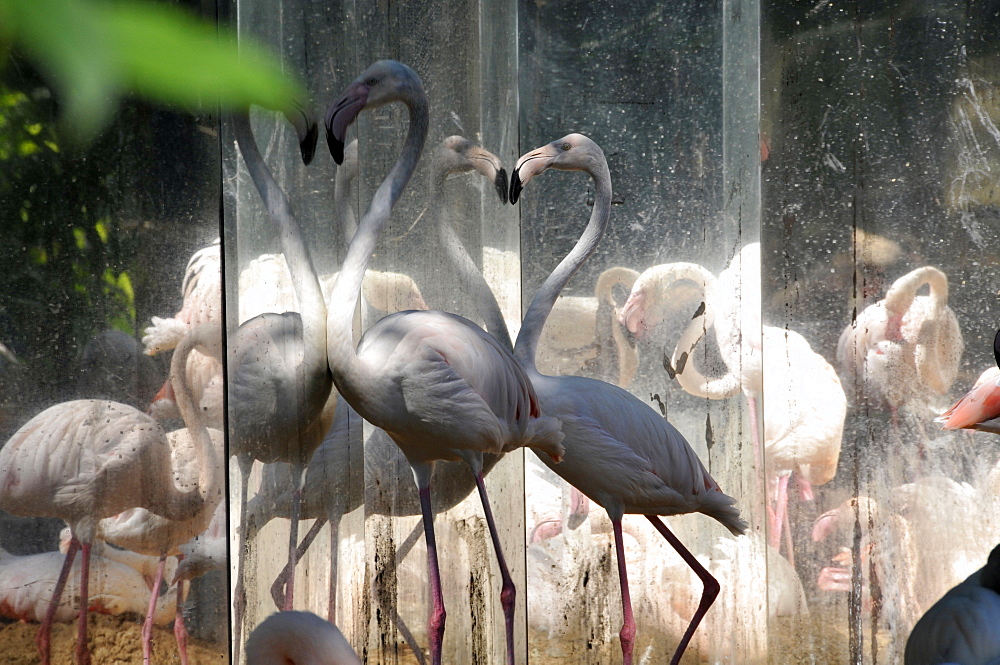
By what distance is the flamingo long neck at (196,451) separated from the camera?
6.28ft

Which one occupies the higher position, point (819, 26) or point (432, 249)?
point (819, 26)

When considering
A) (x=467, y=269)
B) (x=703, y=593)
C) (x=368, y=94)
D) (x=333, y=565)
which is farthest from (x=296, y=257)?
(x=703, y=593)

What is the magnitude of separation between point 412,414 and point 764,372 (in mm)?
1489

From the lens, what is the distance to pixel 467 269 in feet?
8.43

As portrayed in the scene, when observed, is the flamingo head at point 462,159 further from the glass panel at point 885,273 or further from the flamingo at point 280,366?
the glass panel at point 885,273

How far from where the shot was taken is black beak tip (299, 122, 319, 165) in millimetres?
2148

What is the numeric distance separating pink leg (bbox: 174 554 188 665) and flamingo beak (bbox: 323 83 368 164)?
37.5 inches

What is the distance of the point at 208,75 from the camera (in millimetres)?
383

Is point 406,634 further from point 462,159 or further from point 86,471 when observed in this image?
point 462,159

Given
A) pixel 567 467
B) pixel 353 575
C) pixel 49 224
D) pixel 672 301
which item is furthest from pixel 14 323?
Answer: pixel 672 301

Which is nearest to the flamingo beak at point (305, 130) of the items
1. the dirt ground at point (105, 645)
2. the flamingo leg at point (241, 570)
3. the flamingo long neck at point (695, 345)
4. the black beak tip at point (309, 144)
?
the black beak tip at point (309, 144)

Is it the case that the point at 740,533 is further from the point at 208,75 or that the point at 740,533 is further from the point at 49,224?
the point at 208,75

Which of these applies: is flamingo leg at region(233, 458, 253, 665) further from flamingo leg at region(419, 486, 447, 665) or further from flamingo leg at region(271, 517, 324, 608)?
flamingo leg at region(419, 486, 447, 665)

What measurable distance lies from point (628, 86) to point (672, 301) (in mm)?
703
